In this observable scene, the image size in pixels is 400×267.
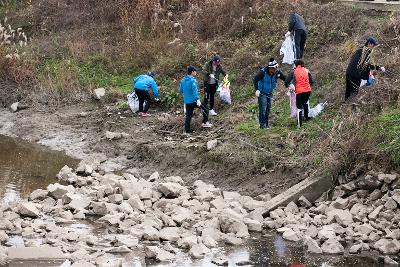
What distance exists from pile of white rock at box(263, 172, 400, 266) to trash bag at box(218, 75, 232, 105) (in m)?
5.65

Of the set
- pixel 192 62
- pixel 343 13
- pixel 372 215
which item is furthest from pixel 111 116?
pixel 372 215

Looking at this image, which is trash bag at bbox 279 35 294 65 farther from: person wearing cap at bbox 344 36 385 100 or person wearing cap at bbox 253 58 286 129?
person wearing cap at bbox 344 36 385 100

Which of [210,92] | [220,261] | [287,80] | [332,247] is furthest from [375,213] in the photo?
[210,92]

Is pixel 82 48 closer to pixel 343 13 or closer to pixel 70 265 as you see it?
pixel 343 13

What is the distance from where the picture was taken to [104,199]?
14258mm

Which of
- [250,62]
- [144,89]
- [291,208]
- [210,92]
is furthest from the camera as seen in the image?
[250,62]

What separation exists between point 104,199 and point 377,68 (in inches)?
252

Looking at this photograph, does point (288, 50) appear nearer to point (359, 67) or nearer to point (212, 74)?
point (212, 74)

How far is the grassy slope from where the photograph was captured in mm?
14539

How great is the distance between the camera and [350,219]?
Result: 41.8 ft

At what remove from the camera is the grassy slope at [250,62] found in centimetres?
1454

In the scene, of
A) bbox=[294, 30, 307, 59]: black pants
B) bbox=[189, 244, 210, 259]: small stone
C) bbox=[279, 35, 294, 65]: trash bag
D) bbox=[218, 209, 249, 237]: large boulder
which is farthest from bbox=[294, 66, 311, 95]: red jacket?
bbox=[189, 244, 210, 259]: small stone

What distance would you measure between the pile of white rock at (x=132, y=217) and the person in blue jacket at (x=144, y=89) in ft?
13.5

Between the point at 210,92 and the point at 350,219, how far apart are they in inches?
265
